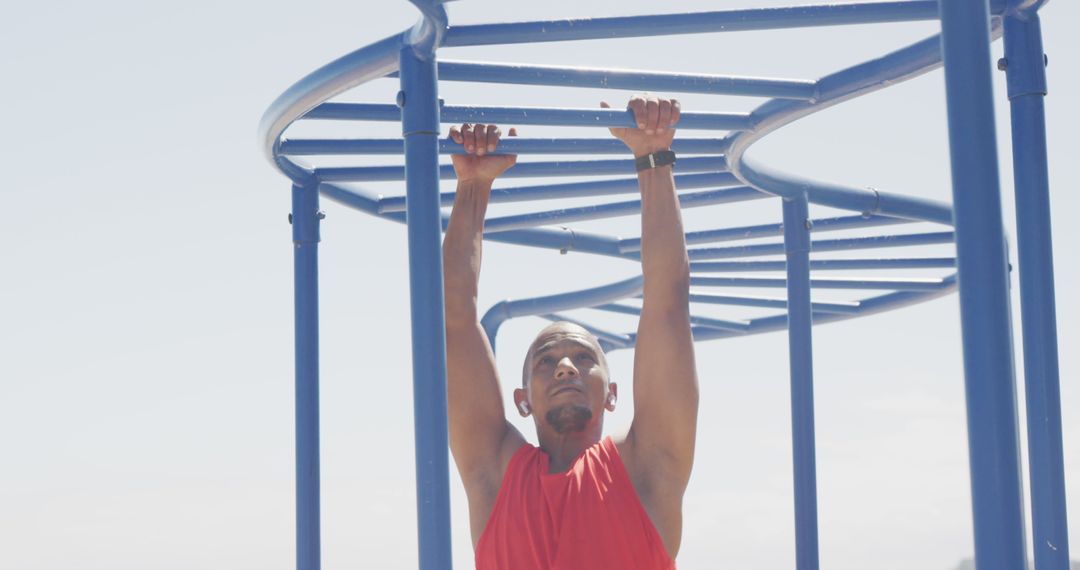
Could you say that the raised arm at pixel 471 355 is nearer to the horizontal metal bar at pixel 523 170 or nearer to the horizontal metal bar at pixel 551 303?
the horizontal metal bar at pixel 523 170

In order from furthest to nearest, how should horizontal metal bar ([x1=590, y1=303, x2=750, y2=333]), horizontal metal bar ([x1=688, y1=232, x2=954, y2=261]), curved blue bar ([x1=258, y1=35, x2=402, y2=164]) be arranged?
1. horizontal metal bar ([x1=590, y1=303, x2=750, y2=333])
2. horizontal metal bar ([x1=688, y1=232, x2=954, y2=261])
3. curved blue bar ([x1=258, y1=35, x2=402, y2=164])

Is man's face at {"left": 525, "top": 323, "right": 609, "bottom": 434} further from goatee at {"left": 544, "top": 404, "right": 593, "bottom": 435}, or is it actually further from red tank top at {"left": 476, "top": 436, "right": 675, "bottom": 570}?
red tank top at {"left": 476, "top": 436, "right": 675, "bottom": 570}

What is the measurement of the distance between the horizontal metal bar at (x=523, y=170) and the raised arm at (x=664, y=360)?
7.15 feet

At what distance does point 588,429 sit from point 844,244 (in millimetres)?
5321

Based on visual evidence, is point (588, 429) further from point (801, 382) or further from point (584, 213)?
point (584, 213)

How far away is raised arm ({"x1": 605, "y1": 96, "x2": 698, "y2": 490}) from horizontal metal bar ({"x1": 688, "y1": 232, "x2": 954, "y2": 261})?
4.87 m

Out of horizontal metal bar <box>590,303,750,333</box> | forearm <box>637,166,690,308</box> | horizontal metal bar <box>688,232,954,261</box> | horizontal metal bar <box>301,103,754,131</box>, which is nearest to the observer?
forearm <box>637,166,690,308</box>

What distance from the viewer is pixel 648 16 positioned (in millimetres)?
6266

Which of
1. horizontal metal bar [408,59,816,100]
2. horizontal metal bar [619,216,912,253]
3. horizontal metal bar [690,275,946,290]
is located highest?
horizontal metal bar [408,59,816,100]

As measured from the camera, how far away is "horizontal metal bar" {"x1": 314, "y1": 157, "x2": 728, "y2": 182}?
8.11 meters

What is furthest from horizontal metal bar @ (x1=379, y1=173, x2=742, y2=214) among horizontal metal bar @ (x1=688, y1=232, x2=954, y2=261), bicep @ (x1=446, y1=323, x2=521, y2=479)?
bicep @ (x1=446, y1=323, x2=521, y2=479)

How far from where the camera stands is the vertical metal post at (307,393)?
308 inches

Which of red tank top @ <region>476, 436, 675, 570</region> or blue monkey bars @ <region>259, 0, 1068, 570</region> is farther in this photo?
red tank top @ <region>476, 436, 675, 570</region>

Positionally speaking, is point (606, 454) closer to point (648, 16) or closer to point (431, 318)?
point (431, 318)
